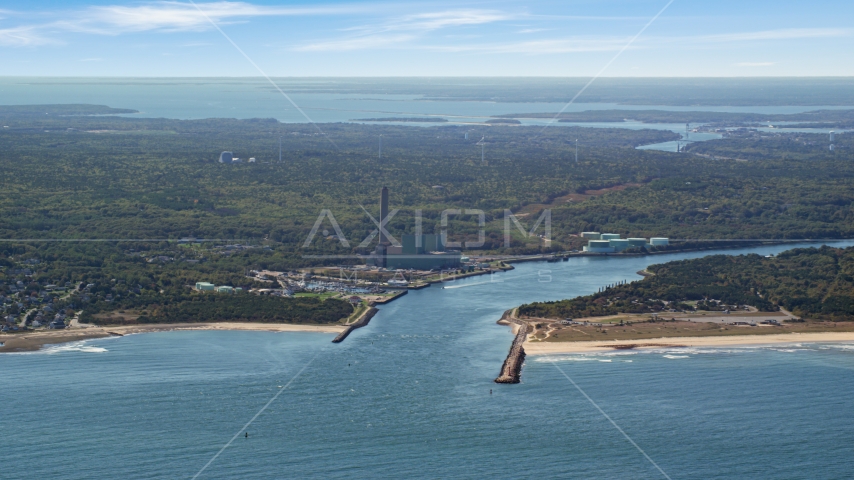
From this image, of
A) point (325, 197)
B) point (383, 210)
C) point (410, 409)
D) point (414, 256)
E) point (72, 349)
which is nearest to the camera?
point (410, 409)

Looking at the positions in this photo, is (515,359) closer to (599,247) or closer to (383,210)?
(383,210)

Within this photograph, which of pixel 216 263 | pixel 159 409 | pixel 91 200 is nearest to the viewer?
pixel 159 409

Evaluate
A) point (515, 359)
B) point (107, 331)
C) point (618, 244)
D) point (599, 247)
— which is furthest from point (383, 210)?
point (515, 359)

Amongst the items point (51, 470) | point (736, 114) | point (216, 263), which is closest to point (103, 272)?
point (216, 263)

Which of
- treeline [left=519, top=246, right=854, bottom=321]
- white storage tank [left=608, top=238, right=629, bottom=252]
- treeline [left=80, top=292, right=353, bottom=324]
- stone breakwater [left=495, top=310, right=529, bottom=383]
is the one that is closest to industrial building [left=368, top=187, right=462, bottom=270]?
treeline [left=80, top=292, right=353, bottom=324]

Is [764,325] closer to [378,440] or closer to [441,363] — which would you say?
[441,363]

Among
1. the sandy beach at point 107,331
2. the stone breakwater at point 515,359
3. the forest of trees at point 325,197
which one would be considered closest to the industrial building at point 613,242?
the forest of trees at point 325,197
